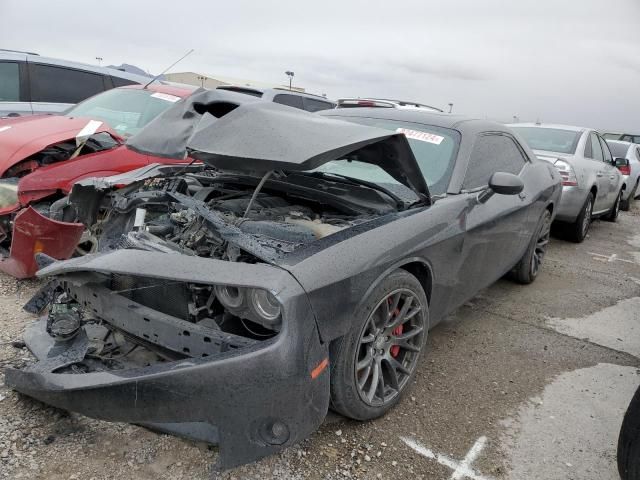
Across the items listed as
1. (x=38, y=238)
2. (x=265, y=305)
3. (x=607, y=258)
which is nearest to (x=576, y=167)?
(x=607, y=258)

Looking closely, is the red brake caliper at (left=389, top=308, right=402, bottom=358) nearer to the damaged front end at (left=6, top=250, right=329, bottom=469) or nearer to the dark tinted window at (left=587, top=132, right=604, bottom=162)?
the damaged front end at (left=6, top=250, right=329, bottom=469)

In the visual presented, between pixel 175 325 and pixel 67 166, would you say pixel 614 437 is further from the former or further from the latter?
pixel 67 166

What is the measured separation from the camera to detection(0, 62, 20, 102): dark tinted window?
21.3ft

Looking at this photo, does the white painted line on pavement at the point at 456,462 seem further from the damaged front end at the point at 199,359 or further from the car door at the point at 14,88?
the car door at the point at 14,88

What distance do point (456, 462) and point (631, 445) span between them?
712 millimetres

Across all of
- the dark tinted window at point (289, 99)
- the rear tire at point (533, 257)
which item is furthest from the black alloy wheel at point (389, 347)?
the dark tinted window at point (289, 99)

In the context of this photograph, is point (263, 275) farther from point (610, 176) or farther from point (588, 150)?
point (610, 176)

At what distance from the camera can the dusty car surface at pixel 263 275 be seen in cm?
181

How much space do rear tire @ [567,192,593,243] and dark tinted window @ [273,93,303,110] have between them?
445cm

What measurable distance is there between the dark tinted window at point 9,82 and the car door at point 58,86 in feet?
0.55

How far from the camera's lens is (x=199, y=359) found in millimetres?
1826

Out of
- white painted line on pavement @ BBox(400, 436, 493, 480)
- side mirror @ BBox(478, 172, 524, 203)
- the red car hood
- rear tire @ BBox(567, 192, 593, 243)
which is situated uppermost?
side mirror @ BBox(478, 172, 524, 203)

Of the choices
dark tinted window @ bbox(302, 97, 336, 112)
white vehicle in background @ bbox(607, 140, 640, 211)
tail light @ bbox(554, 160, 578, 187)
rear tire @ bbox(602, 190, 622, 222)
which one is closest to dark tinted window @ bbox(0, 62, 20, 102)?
dark tinted window @ bbox(302, 97, 336, 112)

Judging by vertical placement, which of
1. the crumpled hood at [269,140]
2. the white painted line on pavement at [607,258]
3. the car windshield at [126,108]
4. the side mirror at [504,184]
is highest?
the crumpled hood at [269,140]
